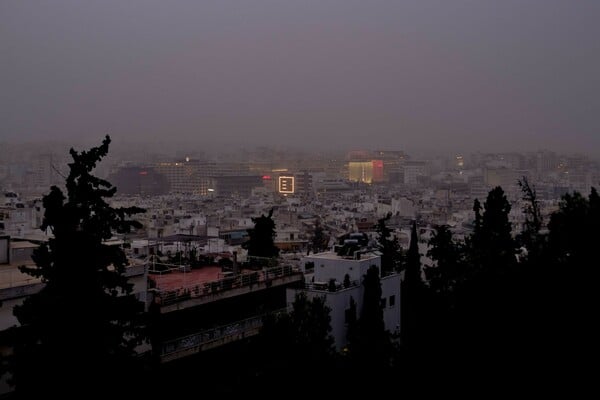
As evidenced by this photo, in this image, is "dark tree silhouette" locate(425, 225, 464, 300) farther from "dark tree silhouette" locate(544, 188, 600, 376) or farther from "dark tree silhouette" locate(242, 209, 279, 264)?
"dark tree silhouette" locate(544, 188, 600, 376)

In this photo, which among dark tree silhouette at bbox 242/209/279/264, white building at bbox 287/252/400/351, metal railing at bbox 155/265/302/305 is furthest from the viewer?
dark tree silhouette at bbox 242/209/279/264

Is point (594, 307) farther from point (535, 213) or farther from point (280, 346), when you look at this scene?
point (535, 213)

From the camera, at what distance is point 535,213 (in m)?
9.38

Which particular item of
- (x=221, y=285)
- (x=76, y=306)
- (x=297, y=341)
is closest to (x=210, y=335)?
(x=221, y=285)

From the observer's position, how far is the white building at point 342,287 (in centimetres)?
768

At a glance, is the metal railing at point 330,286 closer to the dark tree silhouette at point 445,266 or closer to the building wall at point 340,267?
the building wall at point 340,267

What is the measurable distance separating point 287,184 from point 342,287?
6571 centimetres

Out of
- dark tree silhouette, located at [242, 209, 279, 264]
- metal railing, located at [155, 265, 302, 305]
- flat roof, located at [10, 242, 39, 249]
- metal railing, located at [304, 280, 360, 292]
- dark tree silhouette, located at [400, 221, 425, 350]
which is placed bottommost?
dark tree silhouette, located at [400, 221, 425, 350]

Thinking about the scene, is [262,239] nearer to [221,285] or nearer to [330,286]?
[330,286]

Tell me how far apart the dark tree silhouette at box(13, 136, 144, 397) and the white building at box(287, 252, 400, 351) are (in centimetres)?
354

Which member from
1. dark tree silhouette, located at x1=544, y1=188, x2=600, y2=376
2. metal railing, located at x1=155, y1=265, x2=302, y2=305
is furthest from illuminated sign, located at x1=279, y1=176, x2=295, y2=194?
dark tree silhouette, located at x1=544, y1=188, x2=600, y2=376

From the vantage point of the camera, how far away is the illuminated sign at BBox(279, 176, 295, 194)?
72.9m

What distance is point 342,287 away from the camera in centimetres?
785

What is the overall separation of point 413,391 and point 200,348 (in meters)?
2.35
